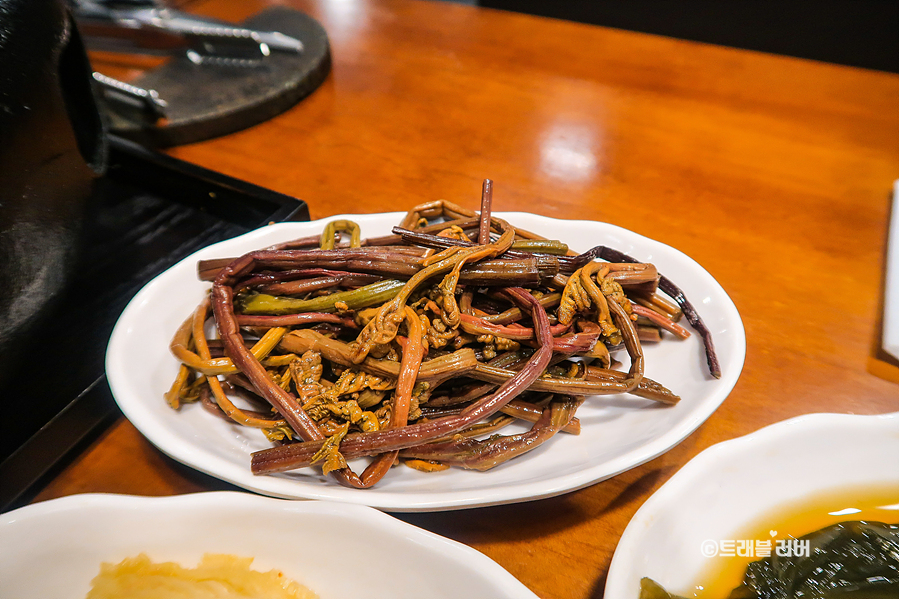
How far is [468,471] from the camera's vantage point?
111 cm

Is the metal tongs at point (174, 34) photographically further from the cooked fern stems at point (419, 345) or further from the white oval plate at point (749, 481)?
the white oval plate at point (749, 481)

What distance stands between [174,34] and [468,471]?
2739 mm

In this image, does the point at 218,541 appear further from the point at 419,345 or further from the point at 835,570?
the point at 835,570

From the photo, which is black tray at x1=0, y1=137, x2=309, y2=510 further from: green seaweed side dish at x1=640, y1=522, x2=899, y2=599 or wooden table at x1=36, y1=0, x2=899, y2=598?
green seaweed side dish at x1=640, y1=522, x2=899, y2=599

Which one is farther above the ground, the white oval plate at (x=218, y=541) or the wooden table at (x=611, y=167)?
the wooden table at (x=611, y=167)

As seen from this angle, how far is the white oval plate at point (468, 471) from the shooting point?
1.01 metres

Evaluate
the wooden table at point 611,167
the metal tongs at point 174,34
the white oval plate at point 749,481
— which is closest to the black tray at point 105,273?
the wooden table at point 611,167

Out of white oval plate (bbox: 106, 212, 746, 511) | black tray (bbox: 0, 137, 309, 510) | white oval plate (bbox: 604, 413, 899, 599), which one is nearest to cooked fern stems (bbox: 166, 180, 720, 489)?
white oval plate (bbox: 106, 212, 746, 511)

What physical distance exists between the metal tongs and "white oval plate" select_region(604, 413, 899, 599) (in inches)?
107

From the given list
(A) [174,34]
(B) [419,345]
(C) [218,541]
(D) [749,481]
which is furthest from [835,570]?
(A) [174,34]

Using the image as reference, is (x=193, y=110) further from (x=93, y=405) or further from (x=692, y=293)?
(x=692, y=293)

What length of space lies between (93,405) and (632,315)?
1343mm

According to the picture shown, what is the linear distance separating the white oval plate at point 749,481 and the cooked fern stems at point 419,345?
0.20 m

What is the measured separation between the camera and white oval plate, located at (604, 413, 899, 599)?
0.93 meters
